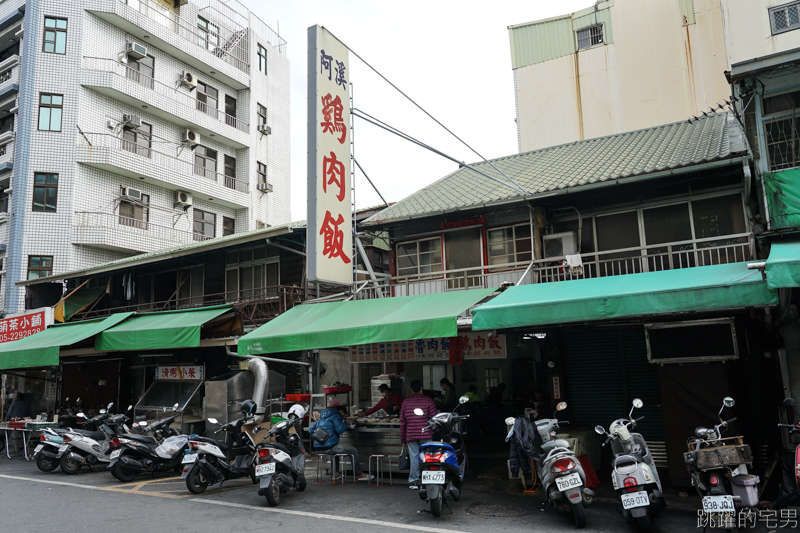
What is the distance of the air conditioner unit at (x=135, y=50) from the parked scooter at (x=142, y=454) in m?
22.4

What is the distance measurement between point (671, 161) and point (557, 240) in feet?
9.93

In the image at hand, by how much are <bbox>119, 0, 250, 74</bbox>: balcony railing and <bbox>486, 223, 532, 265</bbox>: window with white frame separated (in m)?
24.2

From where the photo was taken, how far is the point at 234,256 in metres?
20.0

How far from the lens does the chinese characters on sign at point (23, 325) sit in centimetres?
2056

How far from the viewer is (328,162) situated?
12.8m

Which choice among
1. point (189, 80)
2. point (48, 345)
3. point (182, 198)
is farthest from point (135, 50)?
point (48, 345)

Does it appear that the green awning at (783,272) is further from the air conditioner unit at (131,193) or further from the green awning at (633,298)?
the air conditioner unit at (131,193)

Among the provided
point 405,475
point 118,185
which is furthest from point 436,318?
point 118,185

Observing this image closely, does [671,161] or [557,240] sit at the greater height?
[671,161]

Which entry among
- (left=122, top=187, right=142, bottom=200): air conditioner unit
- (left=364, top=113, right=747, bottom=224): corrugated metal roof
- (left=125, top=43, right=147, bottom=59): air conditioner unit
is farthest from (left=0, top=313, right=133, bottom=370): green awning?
(left=125, top=43, right=147, bottom=59): air conditioner unit

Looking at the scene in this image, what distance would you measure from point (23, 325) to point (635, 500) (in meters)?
22.4

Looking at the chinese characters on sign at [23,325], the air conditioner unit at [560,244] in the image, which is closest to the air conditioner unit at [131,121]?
the chinese characters on sign at [23,325]

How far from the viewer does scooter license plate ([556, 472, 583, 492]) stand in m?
7.13

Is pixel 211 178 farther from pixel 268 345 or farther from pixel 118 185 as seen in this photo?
pixel 268 345
